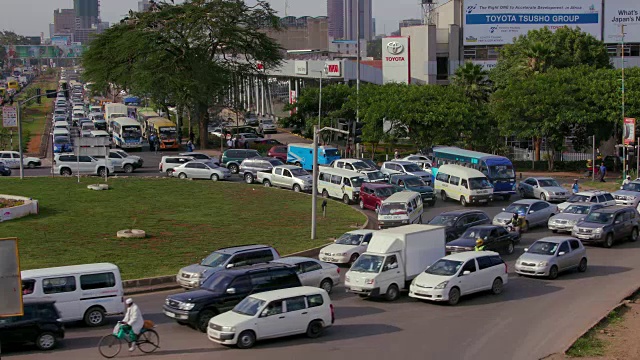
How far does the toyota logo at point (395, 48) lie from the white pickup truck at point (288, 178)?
3834cm

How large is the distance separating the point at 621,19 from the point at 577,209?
216ft

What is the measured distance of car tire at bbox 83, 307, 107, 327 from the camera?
73.9 ft

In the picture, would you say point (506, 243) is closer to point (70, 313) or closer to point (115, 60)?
point (70, 313)

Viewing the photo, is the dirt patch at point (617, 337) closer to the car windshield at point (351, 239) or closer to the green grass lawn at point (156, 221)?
the car windshield at point (351, 239)

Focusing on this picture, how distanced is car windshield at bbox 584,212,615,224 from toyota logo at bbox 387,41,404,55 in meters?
54.8

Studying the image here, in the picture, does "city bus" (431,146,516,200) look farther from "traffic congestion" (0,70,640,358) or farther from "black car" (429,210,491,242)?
"black car" (429,210,491,242)

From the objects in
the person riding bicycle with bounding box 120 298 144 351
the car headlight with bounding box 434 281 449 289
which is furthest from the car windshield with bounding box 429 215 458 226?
the person riding bicycle with bounding box 120 298 144 351

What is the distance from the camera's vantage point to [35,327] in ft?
64.9

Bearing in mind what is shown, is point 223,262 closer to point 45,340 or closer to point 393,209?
point 45,340

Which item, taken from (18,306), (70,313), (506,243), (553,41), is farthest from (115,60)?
(18,306)

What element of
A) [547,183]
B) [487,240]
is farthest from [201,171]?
[487,240]

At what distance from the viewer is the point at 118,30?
270 ft

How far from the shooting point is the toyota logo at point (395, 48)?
87.8 metres

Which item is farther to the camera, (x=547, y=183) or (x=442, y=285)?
(x=547, y=183)
